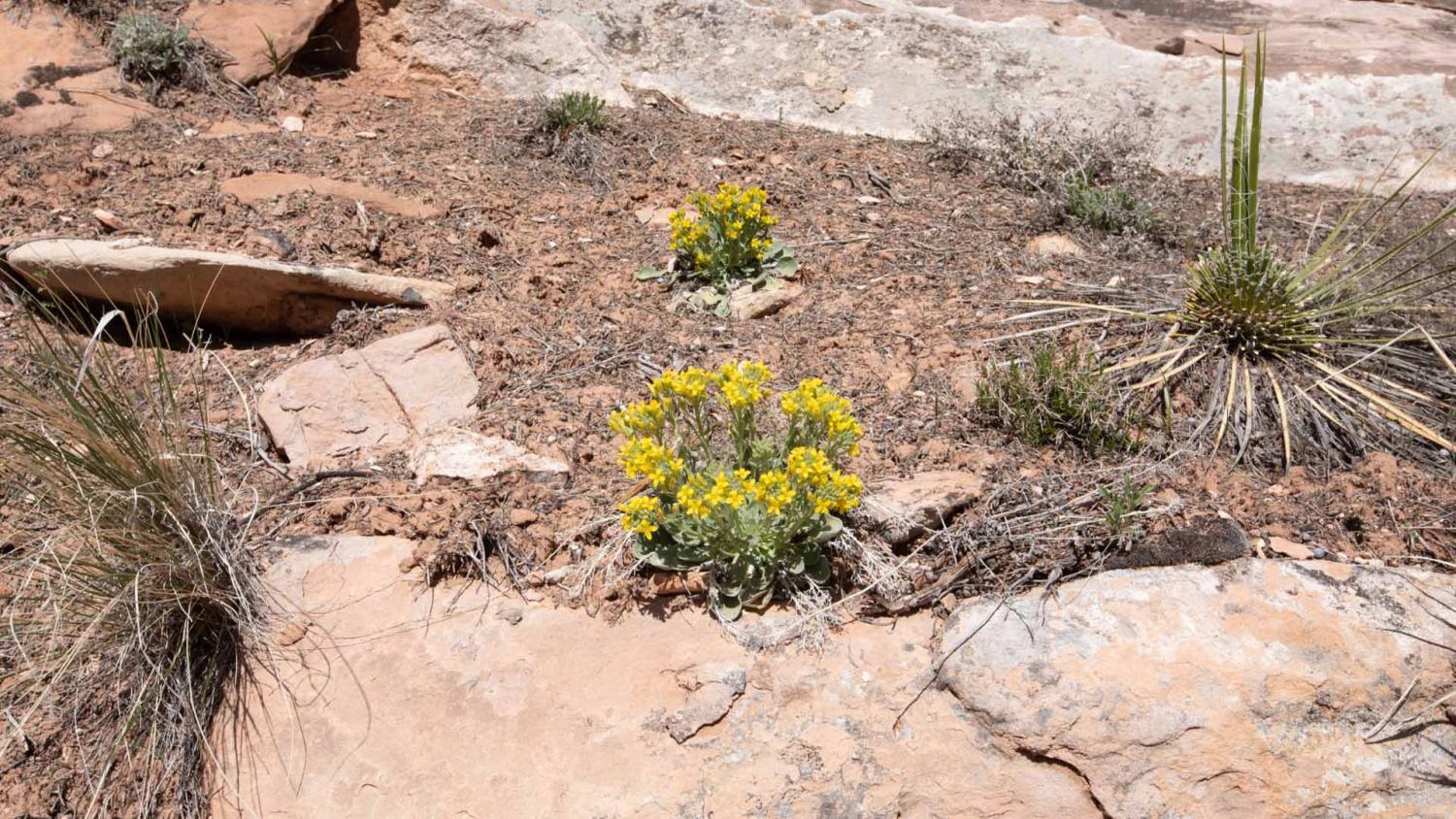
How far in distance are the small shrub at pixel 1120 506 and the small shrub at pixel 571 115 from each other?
3.20 metres

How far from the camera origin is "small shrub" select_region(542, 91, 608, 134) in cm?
507

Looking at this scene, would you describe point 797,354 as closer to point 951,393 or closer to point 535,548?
point 951,393

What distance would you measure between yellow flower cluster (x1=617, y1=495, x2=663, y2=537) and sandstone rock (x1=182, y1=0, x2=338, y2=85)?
3938 millimetres

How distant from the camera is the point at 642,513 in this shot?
2641 millimetres

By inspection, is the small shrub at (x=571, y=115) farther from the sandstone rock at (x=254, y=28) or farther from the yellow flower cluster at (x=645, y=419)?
the yellow flower cluster at (x=645, y=419)

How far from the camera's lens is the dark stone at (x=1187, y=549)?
9.19ft

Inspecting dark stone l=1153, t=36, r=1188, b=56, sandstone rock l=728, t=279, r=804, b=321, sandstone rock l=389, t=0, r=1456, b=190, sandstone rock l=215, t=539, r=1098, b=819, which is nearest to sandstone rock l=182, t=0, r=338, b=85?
sandstone rock l=389, t=0, r=1456, b=190

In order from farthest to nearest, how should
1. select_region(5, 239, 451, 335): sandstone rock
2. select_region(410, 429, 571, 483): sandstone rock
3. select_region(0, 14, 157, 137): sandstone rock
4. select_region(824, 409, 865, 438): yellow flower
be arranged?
select_region(0, 14, 157, 137): sandstone rock
select_region(5, 239, 451, 335): sandstone rock
select_region(410, 429, 571, 483): sandstone rock
select_region(824, 409, 865, 438): yellow flower

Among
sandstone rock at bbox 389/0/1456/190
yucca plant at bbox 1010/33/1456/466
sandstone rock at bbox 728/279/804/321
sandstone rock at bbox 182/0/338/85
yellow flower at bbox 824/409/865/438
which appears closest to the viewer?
yellow flower at bbox 824/409/865/438

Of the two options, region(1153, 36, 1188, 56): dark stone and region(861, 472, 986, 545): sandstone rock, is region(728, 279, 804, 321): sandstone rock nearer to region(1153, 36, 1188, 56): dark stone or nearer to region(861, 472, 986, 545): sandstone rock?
region(861, 472, 986, 545): sandstone rock

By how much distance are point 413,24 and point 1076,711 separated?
16.4 feet

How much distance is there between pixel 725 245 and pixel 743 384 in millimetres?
1479

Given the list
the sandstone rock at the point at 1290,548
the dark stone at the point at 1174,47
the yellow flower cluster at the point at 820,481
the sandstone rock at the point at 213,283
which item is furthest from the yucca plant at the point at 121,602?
the dark stone at the point at 1174,47

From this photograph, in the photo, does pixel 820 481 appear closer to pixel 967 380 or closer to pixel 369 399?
pixel 967 380
